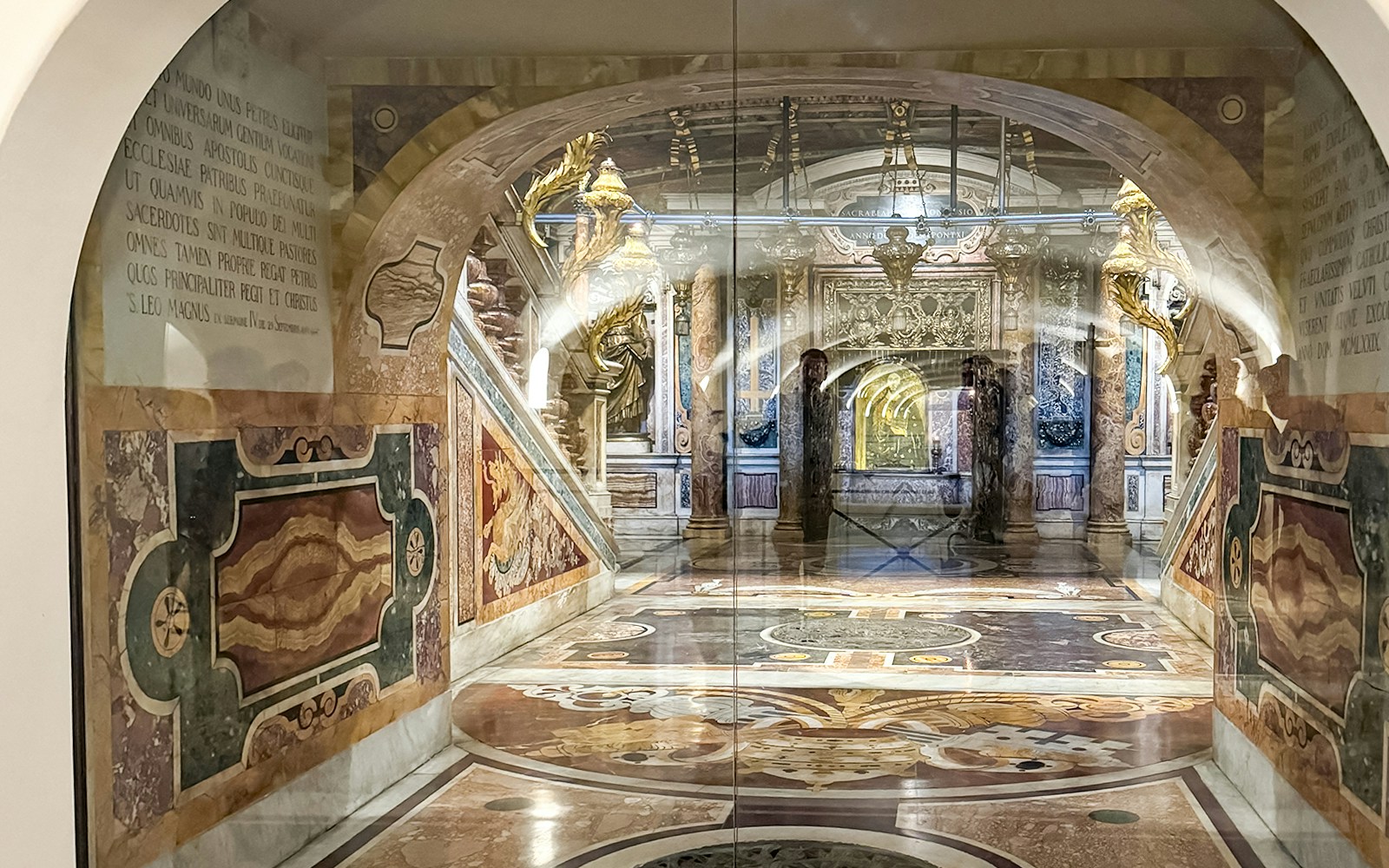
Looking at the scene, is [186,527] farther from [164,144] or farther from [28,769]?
[164,144]

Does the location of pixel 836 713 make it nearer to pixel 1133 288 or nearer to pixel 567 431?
pixel 567 431

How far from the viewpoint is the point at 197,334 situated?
3041 mm

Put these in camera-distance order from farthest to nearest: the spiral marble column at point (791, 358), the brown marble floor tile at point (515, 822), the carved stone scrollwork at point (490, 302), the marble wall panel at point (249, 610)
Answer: the carved stone scrollwork at point (490, 302), the spiral marble column at point (791, 358), the brown marble floor tile at point (515, 822), the marble wall panel at point (249, 610)

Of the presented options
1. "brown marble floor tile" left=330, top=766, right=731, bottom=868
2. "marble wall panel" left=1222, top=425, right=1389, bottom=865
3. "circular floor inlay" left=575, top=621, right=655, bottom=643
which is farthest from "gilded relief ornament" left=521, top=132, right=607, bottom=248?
"marble wall panel" left=1222, top=425, right=1389, bottom=865

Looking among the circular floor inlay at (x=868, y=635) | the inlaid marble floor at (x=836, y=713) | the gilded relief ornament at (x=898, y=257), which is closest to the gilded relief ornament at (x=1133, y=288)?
the gilded relief ornament at (x=898, y=257)

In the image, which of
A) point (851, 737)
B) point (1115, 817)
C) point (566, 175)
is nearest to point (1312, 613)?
point (1115, 817)

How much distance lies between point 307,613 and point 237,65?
1.55 metres

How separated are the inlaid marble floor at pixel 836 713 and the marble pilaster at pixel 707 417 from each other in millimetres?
122

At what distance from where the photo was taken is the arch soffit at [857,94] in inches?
136

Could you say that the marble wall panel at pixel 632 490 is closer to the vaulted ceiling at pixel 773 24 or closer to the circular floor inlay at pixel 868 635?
the circular floor inlay at pixel 868 635

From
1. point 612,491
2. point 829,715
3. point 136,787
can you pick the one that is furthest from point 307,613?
point 829,715

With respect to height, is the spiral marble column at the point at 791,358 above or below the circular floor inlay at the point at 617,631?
above

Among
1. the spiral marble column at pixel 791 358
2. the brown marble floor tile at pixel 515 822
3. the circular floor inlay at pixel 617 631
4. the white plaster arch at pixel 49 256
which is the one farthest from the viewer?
the circular floor inlay at pixel 617 631

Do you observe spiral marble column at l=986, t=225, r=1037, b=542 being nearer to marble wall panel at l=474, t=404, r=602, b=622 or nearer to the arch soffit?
the arch soffit
